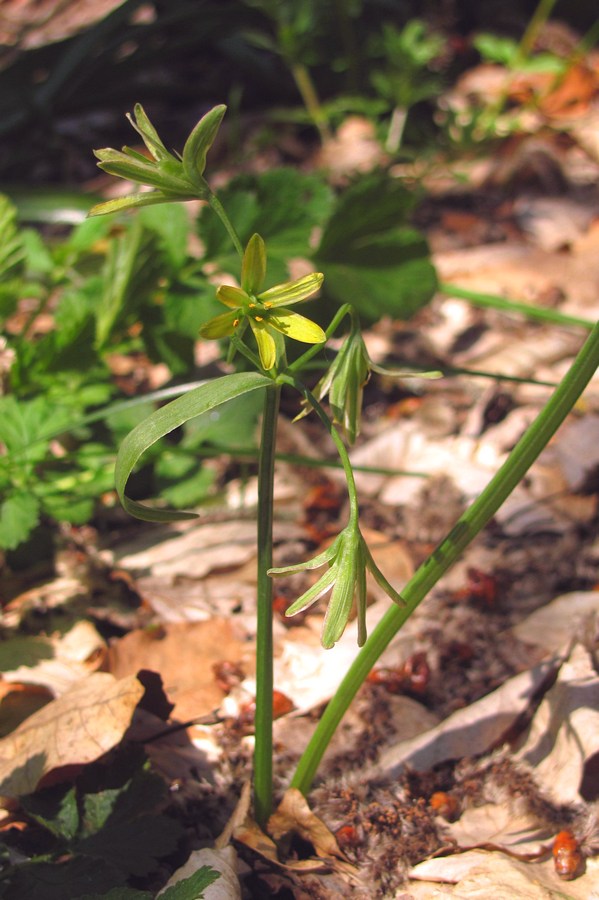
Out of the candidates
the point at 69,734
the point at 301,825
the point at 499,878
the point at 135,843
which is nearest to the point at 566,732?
the point at 499,878

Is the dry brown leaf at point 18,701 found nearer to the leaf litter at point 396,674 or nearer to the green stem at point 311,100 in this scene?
the leaf litter at point 396,674

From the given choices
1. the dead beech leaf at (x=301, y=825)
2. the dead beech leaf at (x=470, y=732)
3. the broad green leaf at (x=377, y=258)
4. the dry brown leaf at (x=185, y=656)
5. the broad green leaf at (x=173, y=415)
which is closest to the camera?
the broad green leaf at (x=173, y=415)

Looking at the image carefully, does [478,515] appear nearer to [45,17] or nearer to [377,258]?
[377,258]

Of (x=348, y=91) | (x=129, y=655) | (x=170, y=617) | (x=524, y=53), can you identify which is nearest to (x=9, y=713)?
(x=129, y=655)

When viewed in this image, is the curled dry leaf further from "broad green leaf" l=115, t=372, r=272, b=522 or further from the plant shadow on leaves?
"broad green leaf" l=115, t=372, r=272, b=522

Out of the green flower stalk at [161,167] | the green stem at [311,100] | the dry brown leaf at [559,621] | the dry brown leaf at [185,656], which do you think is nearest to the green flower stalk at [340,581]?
the green flower stalk at [161,167]
